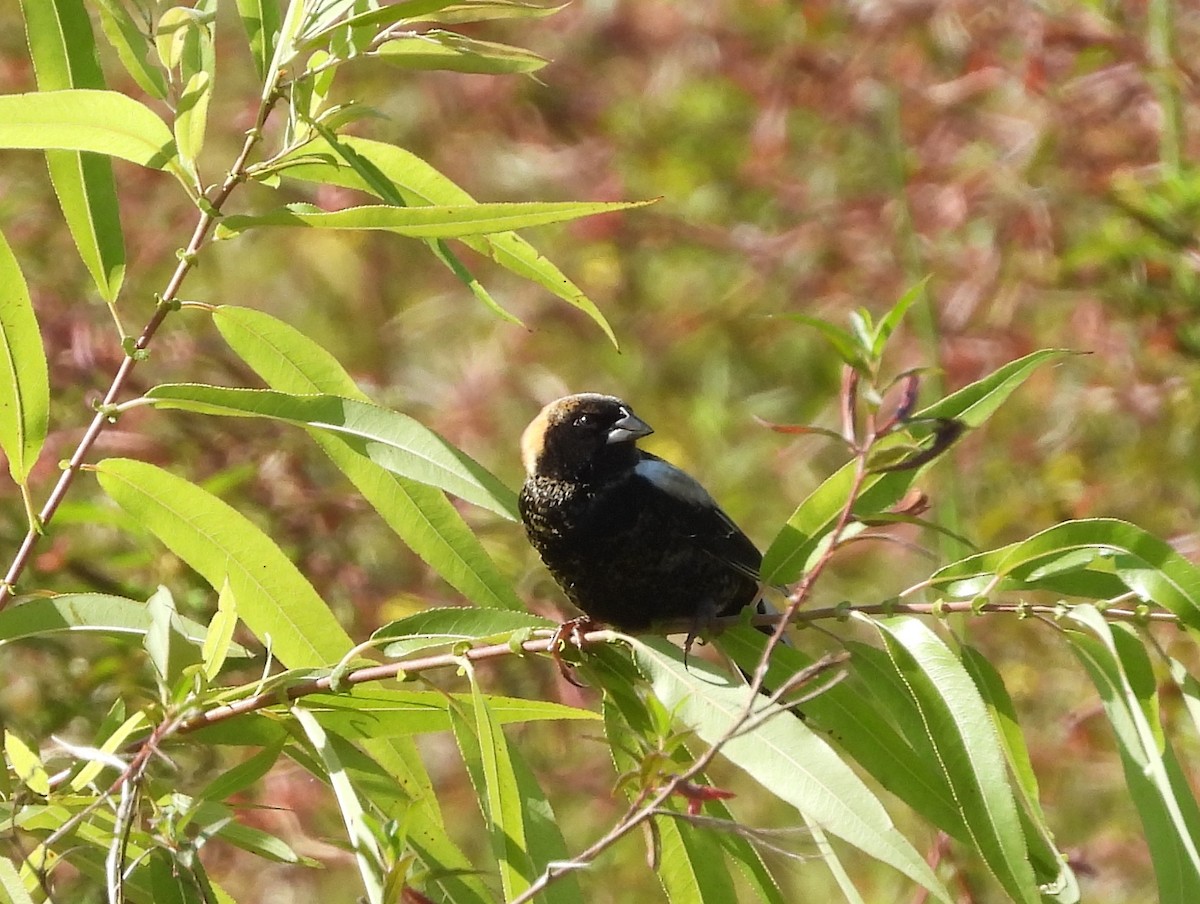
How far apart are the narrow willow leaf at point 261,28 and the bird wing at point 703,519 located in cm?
123

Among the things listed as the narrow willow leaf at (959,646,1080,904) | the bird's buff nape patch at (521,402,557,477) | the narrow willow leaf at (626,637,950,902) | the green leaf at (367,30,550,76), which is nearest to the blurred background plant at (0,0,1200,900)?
the bird's buff nape patch at (521,402,557,477)

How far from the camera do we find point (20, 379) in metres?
2.10

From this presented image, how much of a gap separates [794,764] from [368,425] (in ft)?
2.39

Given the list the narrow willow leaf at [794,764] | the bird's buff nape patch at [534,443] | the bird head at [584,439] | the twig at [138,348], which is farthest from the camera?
the bird's buff nape patch at [534,443]

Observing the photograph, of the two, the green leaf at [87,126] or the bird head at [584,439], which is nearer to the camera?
the green leaf at [87,126]

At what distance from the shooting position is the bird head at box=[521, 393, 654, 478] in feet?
10.1

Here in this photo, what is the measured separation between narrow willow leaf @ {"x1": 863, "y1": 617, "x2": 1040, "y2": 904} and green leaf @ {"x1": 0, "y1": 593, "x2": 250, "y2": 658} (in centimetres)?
90

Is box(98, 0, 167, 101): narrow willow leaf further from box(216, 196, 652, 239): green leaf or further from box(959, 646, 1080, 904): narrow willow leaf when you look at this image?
box(959, 646, 1080, 904): narrow willow leaf

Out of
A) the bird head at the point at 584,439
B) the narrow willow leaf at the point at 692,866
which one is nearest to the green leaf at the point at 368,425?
the narrow willow leaf at the point at 692,866

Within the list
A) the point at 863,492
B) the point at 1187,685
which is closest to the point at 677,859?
the point at 863,492

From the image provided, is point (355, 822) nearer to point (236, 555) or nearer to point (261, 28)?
point (236, 555)

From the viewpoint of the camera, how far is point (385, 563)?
4.41 meters

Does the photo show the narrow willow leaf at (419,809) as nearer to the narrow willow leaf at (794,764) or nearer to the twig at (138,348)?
the narrow willow leaf at (794,764)

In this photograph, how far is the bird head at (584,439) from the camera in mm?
3078
